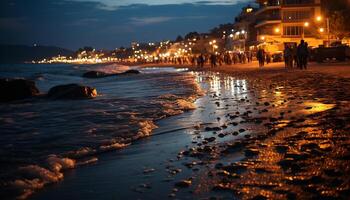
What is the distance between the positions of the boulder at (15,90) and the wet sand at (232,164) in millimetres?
15174

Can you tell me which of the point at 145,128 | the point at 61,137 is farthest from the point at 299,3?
the point at 61,137

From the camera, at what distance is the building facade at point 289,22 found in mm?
70812

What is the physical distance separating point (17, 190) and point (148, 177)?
160 cm

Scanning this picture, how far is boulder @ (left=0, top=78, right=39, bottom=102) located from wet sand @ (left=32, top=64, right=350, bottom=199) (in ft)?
49.8

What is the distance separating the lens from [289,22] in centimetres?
7275

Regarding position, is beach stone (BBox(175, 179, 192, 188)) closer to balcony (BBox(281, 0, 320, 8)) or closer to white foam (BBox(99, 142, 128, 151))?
white foam (BBox(99, 142, 128, 151))

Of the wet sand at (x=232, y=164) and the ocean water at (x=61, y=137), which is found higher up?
the wet sand at (x=232, y=164)

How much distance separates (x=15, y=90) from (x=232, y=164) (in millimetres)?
19616

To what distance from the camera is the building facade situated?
232 feet

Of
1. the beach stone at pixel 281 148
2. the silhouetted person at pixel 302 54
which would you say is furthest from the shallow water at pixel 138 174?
the silhouetted person at pixel 302 54

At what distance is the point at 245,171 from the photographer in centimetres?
521

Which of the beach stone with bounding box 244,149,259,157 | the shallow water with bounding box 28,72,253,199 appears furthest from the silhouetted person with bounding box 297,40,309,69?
the beach stone with bounding box 244,149,259,157

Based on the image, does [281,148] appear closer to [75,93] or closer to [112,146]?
[112,146]

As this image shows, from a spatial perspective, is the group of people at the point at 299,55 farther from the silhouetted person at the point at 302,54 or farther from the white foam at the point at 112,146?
the white foam at the point at 112,146
